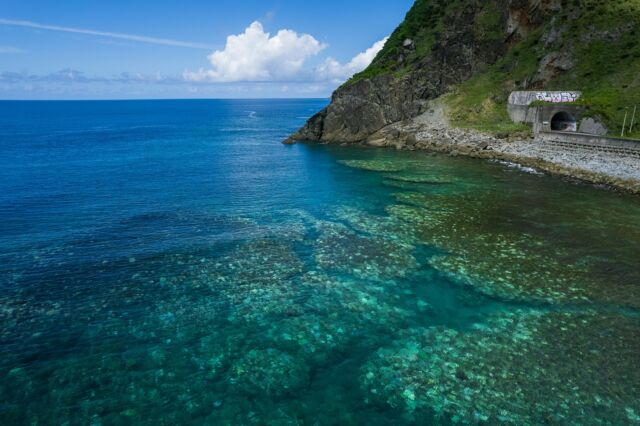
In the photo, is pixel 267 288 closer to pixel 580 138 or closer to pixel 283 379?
pixel 283 379

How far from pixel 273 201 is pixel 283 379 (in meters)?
32.6

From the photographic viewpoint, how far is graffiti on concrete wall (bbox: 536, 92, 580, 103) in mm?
74750

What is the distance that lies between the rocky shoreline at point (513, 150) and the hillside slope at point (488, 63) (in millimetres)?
3992

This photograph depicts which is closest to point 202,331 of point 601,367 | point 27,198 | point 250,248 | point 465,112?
point 250,248

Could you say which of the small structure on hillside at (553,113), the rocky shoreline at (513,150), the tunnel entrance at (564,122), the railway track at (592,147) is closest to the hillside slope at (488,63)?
the small structure on hillside at (553,113)

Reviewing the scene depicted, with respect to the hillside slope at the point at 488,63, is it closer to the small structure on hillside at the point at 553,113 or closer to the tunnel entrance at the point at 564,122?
the small structure on hillside at the point at 553,113

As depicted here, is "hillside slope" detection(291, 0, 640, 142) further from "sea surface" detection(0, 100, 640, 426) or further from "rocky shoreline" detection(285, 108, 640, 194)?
"sea surface" detection(0, 100, 640, 426)

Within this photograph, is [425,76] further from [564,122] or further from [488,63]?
[564,122]

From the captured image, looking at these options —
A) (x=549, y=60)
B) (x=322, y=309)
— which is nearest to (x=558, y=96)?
(x=549, y=60)

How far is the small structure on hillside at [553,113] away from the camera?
68500 mm

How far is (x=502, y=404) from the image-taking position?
1652 cm

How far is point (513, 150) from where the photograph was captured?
70500 millimetres

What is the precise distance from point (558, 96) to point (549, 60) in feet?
49.9

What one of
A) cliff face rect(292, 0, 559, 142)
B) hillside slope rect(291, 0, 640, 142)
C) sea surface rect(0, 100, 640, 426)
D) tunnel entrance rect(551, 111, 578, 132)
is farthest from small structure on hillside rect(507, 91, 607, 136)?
cliff face rect(292, 0, 559, 142)
